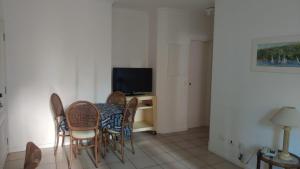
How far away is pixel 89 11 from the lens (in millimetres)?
3834

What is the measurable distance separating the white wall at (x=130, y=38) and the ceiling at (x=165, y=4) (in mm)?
282

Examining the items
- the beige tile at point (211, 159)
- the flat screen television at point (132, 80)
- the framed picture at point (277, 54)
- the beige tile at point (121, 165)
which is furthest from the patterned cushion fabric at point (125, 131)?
the framed picture at point (277, 54)

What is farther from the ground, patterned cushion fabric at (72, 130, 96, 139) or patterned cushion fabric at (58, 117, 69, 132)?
patterned cushion fabric at (58, 117, 69, 132)

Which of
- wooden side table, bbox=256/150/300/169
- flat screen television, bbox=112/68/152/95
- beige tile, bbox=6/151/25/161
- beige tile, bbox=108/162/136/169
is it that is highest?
flat screen television, bbox=112/68/152/95

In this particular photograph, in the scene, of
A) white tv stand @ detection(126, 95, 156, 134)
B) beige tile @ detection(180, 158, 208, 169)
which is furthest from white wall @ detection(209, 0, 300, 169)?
white tv stand @ detection(126, 95, 156, 134)

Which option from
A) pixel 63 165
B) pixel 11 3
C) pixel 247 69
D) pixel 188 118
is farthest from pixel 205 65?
pixel 11 3

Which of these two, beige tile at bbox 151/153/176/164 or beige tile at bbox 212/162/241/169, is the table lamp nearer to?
beige tile at bbox 212/162/241/169

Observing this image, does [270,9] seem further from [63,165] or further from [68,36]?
[63,165]

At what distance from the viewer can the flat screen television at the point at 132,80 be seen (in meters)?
4.32

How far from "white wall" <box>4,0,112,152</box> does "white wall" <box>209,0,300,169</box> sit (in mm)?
2017

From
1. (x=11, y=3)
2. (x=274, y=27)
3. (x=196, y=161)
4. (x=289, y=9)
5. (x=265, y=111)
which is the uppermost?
(x=11, y=3)

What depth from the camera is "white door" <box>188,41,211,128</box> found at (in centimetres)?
495

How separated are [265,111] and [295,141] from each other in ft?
1.51

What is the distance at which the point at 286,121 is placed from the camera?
230cm
